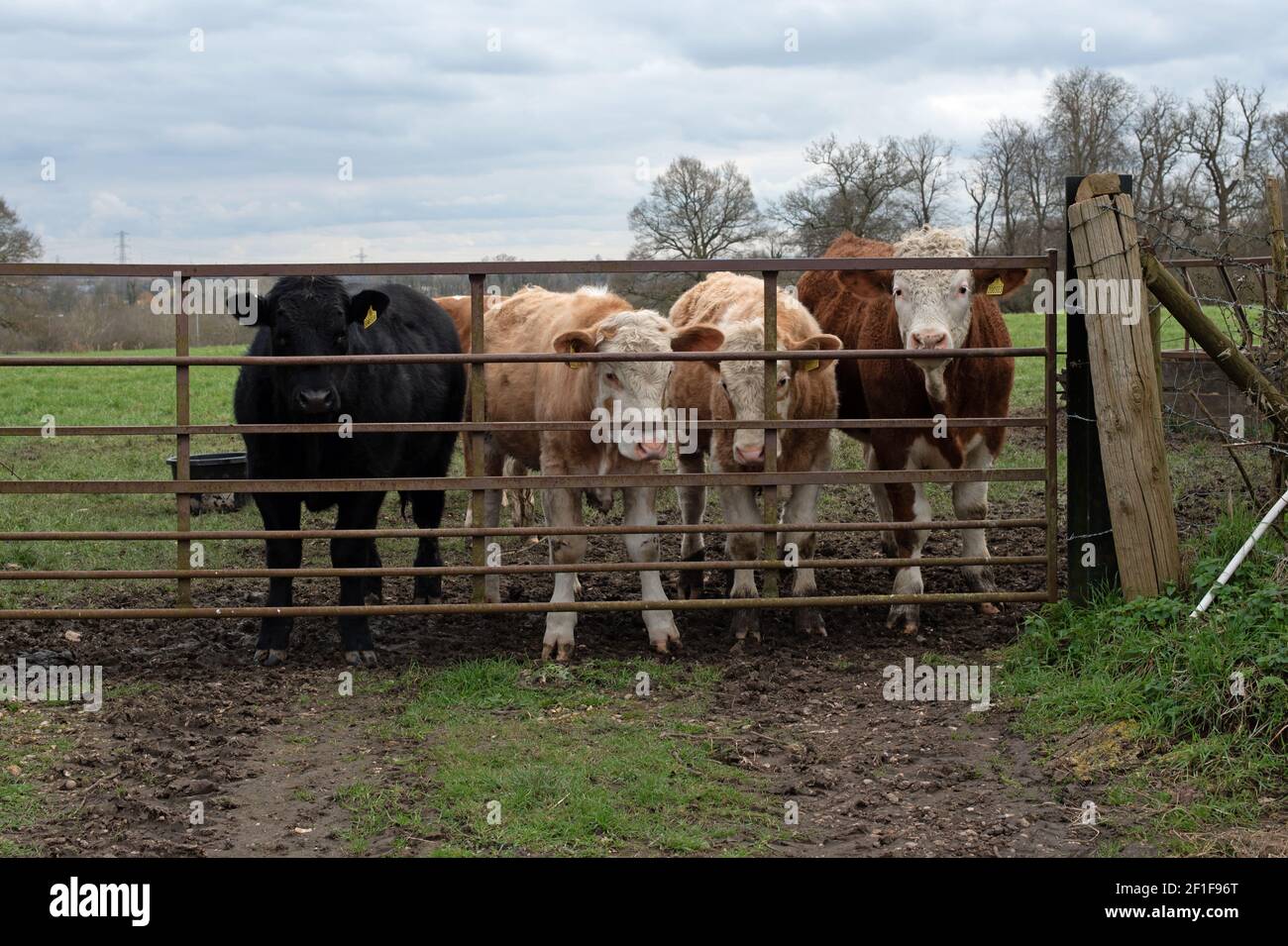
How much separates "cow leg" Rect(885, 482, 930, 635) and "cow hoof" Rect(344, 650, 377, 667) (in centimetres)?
287

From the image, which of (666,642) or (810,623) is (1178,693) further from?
(666,642)

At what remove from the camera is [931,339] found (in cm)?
673

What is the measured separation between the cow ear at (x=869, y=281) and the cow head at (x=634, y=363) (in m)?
1.14

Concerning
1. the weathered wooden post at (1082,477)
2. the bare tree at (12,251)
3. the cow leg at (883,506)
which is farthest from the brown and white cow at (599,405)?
the bare tree at (12,251)

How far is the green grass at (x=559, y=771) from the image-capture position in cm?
416

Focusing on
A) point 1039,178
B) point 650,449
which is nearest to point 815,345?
point 650,449

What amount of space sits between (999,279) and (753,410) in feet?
5.39

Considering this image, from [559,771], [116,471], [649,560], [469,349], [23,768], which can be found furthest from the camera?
[116,471]

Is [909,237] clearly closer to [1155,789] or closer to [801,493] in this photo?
[801,493]

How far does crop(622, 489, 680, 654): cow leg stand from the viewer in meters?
6.66

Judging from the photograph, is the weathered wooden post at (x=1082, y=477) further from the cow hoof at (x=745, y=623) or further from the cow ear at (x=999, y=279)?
the cow hoof at (x=745, y=623)

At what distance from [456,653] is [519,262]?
82.9 inches

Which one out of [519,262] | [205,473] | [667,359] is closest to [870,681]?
[667,359]

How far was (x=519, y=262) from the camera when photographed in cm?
638
